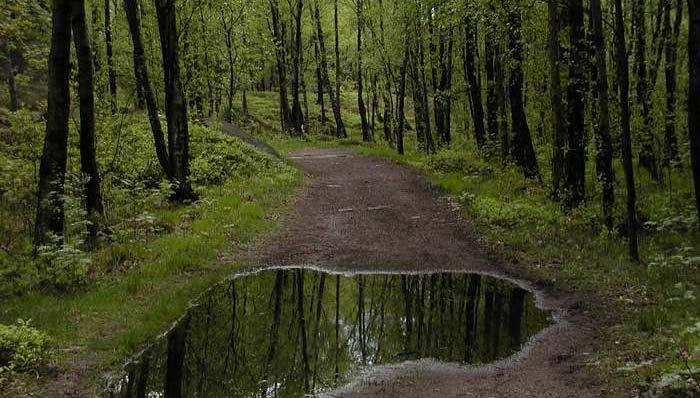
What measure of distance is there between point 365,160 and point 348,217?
11.6 m

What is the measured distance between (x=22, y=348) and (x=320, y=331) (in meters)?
3.82

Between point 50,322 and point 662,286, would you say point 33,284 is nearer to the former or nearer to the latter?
point 50,322

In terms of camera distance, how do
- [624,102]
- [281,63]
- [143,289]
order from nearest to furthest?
[143,289] < [624,102] < [281,63]

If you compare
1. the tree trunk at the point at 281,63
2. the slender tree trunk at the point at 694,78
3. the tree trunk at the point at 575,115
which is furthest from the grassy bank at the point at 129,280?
the tree trunk at the point at 281,63

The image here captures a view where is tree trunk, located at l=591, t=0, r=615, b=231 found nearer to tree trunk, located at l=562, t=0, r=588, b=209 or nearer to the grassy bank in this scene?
tree trunk, located at l=562, t=0, r=588, b=209

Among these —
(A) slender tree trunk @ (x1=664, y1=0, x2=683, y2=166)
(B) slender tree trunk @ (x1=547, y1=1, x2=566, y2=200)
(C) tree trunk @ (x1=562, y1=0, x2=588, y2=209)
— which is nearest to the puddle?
(C) tree trunk @ (x1=562, y1=0, x2=588, y2=209)

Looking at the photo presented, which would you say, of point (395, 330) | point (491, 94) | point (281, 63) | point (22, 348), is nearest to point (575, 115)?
point (395, 330)

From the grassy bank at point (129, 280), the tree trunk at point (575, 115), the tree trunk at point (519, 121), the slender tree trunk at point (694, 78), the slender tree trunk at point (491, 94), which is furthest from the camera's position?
the slender tree trunk at point (491, 94)

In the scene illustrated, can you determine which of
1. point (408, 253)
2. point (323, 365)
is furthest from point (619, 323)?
point (408, 253)

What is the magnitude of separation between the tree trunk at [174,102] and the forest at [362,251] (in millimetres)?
60

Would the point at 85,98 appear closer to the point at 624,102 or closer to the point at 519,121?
the point at 624,102

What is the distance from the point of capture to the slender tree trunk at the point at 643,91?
607 inches

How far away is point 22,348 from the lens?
6.95 meters

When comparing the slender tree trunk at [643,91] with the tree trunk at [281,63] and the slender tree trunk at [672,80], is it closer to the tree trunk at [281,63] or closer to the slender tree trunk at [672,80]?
the slender tree trunk at [672,80]
